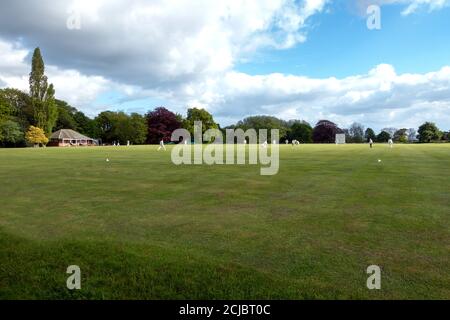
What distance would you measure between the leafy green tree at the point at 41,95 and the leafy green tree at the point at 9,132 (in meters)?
5.61

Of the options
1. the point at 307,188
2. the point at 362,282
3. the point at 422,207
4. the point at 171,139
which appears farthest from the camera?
the point at 171,139

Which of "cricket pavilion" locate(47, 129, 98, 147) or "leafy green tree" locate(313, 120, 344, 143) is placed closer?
"cricket pavilion" locate(47, 129, 98, 147)

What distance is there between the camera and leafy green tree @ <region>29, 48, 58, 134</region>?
95938mm

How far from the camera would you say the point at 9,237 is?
862cm

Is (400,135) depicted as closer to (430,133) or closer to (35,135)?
(430,133)

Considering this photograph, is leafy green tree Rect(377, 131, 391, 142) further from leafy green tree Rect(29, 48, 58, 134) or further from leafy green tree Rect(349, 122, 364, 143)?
leafy green tree Rect(29, 48, 58, 134)

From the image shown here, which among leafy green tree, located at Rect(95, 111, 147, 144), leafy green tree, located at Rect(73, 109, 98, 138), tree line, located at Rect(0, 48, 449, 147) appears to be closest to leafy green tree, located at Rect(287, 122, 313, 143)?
tree line, located at Rect(0, 48, 449, 147)

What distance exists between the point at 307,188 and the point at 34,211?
1039 cm

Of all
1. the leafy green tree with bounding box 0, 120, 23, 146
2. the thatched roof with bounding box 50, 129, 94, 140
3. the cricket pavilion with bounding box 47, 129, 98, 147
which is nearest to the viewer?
the leafy green tree with bounding box 0, 120, 23, 146

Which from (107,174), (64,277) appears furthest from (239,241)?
(107,174)

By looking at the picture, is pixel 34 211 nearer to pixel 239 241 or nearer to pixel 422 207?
pixel 239 241

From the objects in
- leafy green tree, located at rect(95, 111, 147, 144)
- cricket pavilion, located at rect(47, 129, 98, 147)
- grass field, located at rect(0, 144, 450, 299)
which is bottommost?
grass field, located at rect(0, 144, 450, 299)

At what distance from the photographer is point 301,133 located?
16375 centimetres

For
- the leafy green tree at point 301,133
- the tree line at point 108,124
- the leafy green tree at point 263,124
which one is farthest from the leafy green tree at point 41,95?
the leafy green tree at point 301,133
